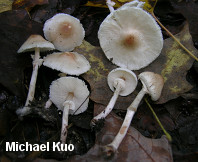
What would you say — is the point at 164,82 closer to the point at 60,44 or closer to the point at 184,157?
the point at 184,157

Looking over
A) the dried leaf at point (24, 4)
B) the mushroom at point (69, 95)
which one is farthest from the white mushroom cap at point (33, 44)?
the dried leaf at point (24, 4)

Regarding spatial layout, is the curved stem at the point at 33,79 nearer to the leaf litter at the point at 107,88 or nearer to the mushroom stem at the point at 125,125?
the leaf litter at the point at 107,88

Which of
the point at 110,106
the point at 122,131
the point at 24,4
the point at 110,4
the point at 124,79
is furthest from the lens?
the point at 110,4

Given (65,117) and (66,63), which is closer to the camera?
(65,117)

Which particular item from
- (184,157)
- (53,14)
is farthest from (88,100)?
(53,14)

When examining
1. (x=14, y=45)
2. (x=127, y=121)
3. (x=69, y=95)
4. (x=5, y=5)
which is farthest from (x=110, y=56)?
(x=5, y=5)

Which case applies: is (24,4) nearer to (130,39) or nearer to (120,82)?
(130,39)

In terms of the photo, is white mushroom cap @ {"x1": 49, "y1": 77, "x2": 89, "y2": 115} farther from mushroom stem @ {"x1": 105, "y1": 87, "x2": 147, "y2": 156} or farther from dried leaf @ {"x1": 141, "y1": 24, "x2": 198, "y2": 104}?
dried leaf @ {"x1": 141, "y1": 24, "x2": 198, "y2": 104}
